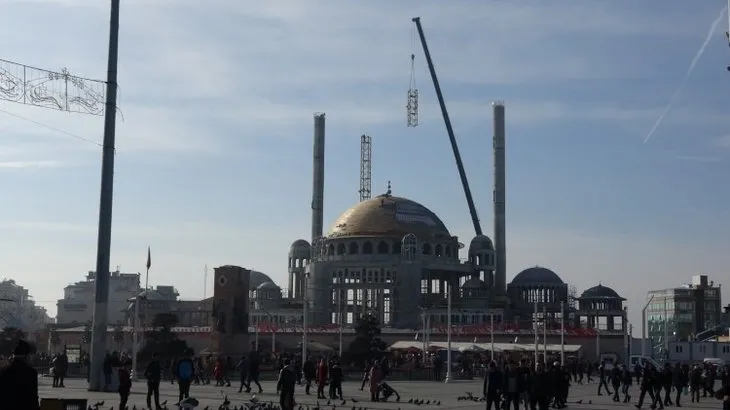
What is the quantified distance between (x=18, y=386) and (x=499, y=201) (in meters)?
111

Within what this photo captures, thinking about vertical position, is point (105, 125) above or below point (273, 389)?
above

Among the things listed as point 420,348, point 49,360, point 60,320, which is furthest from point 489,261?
point 60,320

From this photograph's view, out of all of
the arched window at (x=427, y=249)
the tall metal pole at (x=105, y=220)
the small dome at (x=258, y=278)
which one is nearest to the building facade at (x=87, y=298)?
the small dome at (x=258, y=278)

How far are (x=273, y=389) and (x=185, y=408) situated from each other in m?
20.1

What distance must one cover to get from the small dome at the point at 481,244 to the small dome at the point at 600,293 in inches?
460

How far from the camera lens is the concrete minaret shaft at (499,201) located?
120250 millimetres

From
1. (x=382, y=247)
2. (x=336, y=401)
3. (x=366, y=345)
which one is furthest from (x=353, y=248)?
(x=336, y=401)

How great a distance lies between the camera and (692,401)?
1453 inches

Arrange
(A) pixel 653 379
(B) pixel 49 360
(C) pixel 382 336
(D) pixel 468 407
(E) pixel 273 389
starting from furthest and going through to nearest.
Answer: (C) pixel 382 336 → (B) pixel 49 360 → (E) pixel 273 389 → (A) pixel 653 379 → (D) pixel 468 407

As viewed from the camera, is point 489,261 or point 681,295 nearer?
point 489,261

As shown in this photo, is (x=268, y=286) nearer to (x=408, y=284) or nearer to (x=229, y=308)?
(x=408, y=284)

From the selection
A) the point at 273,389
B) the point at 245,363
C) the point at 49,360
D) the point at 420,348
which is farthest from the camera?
the point at 420,348

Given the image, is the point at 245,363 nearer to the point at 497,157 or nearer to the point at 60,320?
the point at 497,157

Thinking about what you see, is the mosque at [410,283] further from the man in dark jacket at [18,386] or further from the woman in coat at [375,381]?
the man in dark jacket at [18,386]
